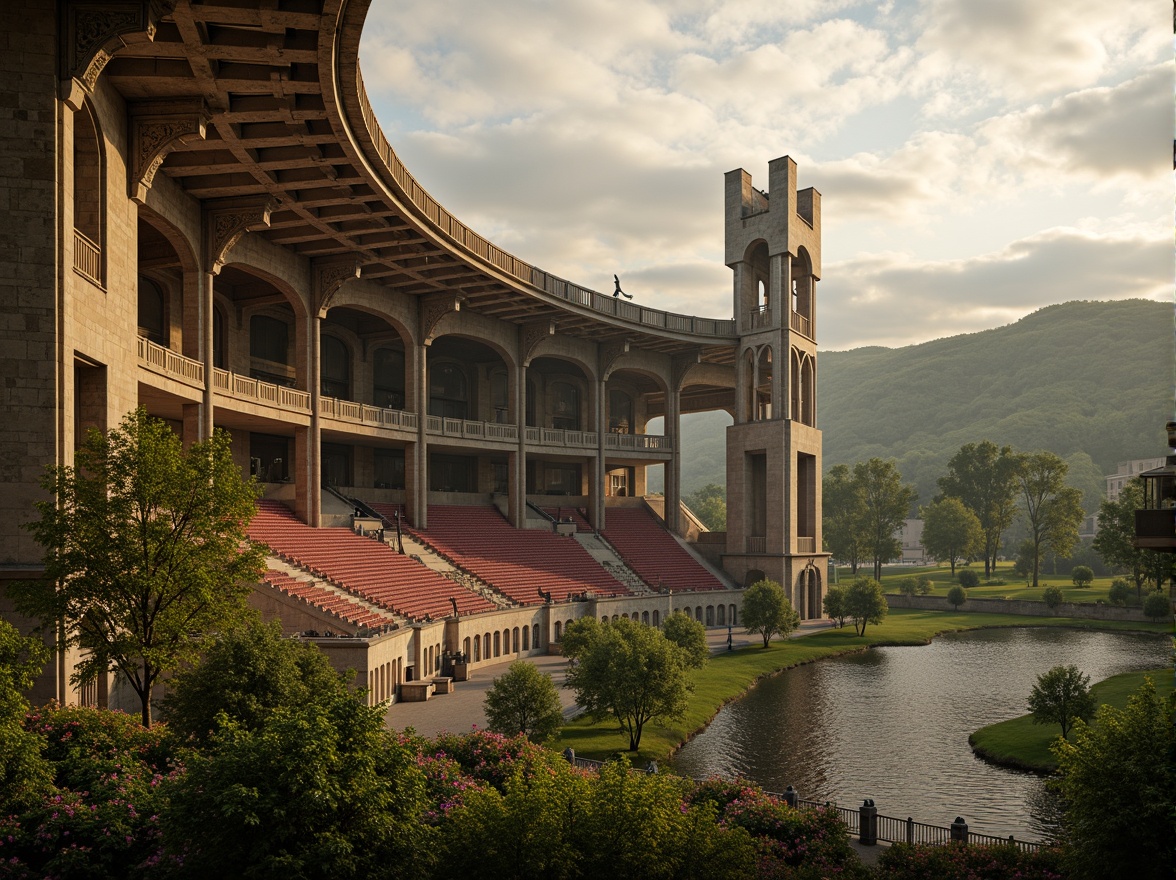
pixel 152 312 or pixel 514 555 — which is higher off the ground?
pixel 152 312

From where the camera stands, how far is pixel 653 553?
65625 mm

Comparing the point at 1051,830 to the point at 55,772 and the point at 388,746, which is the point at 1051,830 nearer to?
the point at 388,746

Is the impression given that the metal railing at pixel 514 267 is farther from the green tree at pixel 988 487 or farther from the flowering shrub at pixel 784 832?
the green tree at pixel 988 487

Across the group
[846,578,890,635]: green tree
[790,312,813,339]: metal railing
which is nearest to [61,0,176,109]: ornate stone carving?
[790,312,813,339]: metal railing

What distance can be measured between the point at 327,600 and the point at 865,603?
39.9 metres

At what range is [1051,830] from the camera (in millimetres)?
23359

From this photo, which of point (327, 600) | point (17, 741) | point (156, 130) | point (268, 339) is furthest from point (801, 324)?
point (17, 741)

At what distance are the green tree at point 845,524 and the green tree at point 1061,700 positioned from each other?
70.0 meters

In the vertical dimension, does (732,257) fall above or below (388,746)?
above

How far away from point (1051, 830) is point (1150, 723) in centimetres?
1076

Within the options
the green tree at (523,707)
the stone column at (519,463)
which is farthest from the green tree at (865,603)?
the green tree at (523,707)

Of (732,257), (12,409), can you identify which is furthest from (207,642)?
(732,257)

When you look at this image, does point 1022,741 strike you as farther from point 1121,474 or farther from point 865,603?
point 1121,474

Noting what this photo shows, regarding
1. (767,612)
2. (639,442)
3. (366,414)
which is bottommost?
(767,612)
